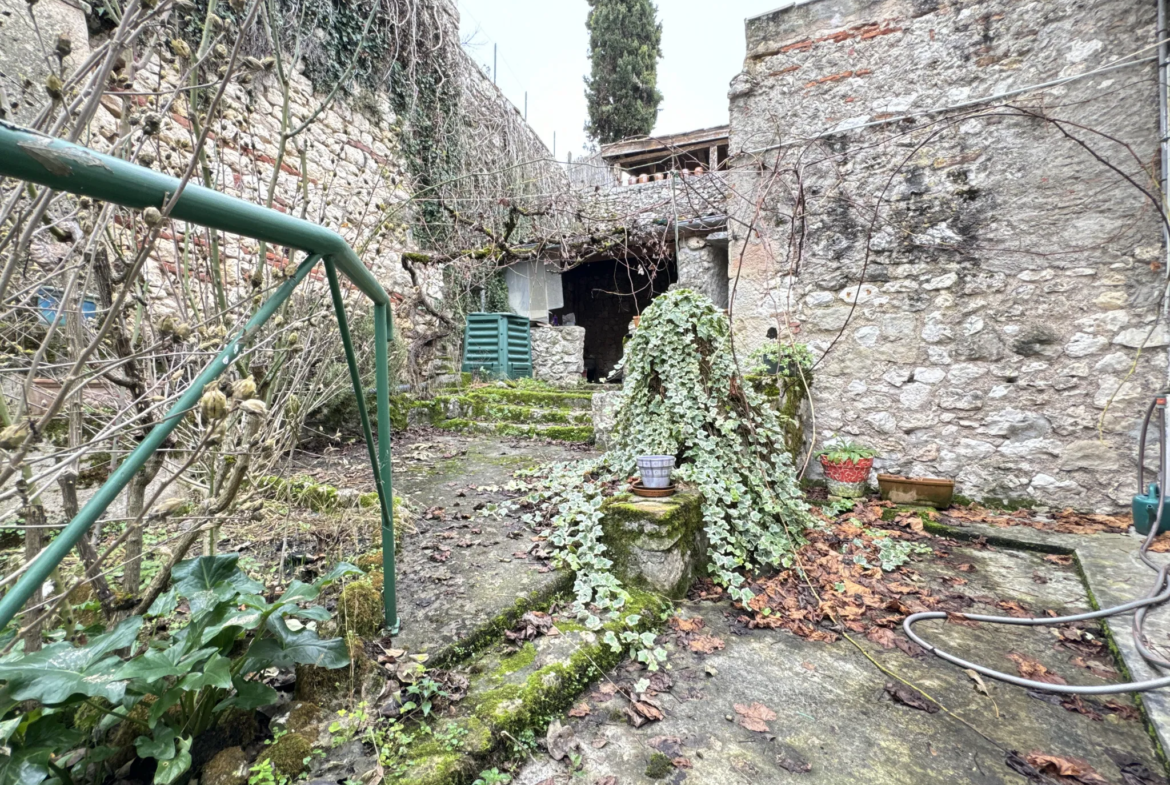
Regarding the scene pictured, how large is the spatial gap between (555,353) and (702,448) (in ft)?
20.6

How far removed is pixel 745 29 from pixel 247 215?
Result: 4805 millimetres

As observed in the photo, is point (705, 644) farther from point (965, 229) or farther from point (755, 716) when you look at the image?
point (965, 229)

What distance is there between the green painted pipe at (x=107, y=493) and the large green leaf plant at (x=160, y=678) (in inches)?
12.7

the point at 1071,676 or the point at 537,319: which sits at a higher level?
the point at 537,319

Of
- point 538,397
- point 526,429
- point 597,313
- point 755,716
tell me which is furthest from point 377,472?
point 597,313

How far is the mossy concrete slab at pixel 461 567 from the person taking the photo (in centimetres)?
177

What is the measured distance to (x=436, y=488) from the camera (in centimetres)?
339

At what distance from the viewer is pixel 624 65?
46.1ft

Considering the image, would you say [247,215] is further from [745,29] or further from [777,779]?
[745,29]

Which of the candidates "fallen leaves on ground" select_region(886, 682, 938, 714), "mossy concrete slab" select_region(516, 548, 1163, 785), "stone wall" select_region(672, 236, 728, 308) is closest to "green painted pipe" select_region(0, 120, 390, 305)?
"mossy concrete slab" select_region(516, 548, 1163, 785)

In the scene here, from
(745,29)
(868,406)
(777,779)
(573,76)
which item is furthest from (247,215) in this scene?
(573,76)

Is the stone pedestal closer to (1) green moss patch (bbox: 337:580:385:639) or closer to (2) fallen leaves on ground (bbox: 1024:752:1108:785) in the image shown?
(1) green moss patch (bbox: 337:580:385:639)

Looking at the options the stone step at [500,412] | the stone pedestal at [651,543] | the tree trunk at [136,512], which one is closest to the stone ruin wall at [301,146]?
the tree trunk at [136,512]

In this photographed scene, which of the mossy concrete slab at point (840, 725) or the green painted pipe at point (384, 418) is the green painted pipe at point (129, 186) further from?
the mossy concrete slab at point (840, 725)
